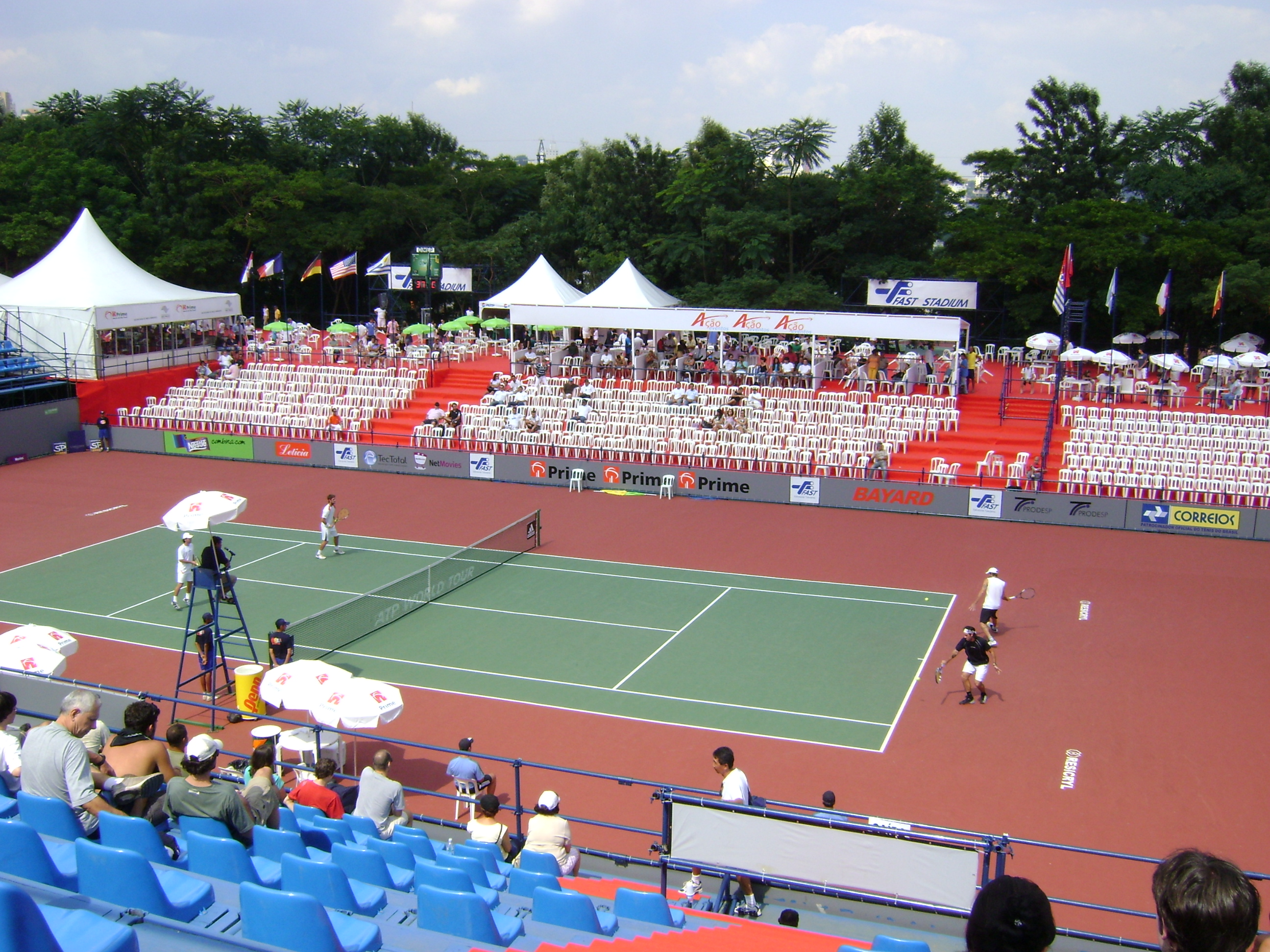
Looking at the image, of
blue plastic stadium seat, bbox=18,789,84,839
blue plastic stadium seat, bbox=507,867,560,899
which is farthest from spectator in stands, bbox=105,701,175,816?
blue plastic stadium seat, bbox=507,867,560,899

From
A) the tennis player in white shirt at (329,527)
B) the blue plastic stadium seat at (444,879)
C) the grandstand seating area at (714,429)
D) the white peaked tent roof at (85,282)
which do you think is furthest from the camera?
the white peaked tent roof at (85,282)

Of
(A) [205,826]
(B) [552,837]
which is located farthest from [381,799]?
(A) [205,826]

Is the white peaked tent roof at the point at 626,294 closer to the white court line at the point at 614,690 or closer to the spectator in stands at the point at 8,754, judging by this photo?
the white court line at the point at 614,690

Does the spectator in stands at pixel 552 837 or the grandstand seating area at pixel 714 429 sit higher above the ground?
the grandstand seating area at pixel 714 429

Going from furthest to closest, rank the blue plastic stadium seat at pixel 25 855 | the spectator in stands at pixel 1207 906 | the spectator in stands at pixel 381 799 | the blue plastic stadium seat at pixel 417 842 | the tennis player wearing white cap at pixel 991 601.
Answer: the tennis player wearing white cap at pixel 991 601, the spectator in stands at pixel 381 799, the blue plastic stadium seat at pixel 417 842, the blue plastic stadium seat at pixel 25 855, the spectator in stands at pixel 1207 906

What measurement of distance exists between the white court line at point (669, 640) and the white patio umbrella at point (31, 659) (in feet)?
26.1

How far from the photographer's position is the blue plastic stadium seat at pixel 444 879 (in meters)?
7.53

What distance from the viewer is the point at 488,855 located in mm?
9234

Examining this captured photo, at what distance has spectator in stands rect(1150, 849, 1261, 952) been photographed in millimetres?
3445

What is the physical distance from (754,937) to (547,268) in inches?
1517

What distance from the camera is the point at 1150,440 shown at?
30.1 metres

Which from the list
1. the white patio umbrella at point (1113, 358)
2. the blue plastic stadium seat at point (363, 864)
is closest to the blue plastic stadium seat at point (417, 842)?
the blue plastic stadium seat at point (363, 864)

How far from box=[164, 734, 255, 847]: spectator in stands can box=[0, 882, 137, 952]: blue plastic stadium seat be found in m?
3.30

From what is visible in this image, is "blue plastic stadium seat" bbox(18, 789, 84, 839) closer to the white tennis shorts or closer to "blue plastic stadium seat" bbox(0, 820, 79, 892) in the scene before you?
"blue plastic stadium seat" bbox(0, 820, 79, 892)
